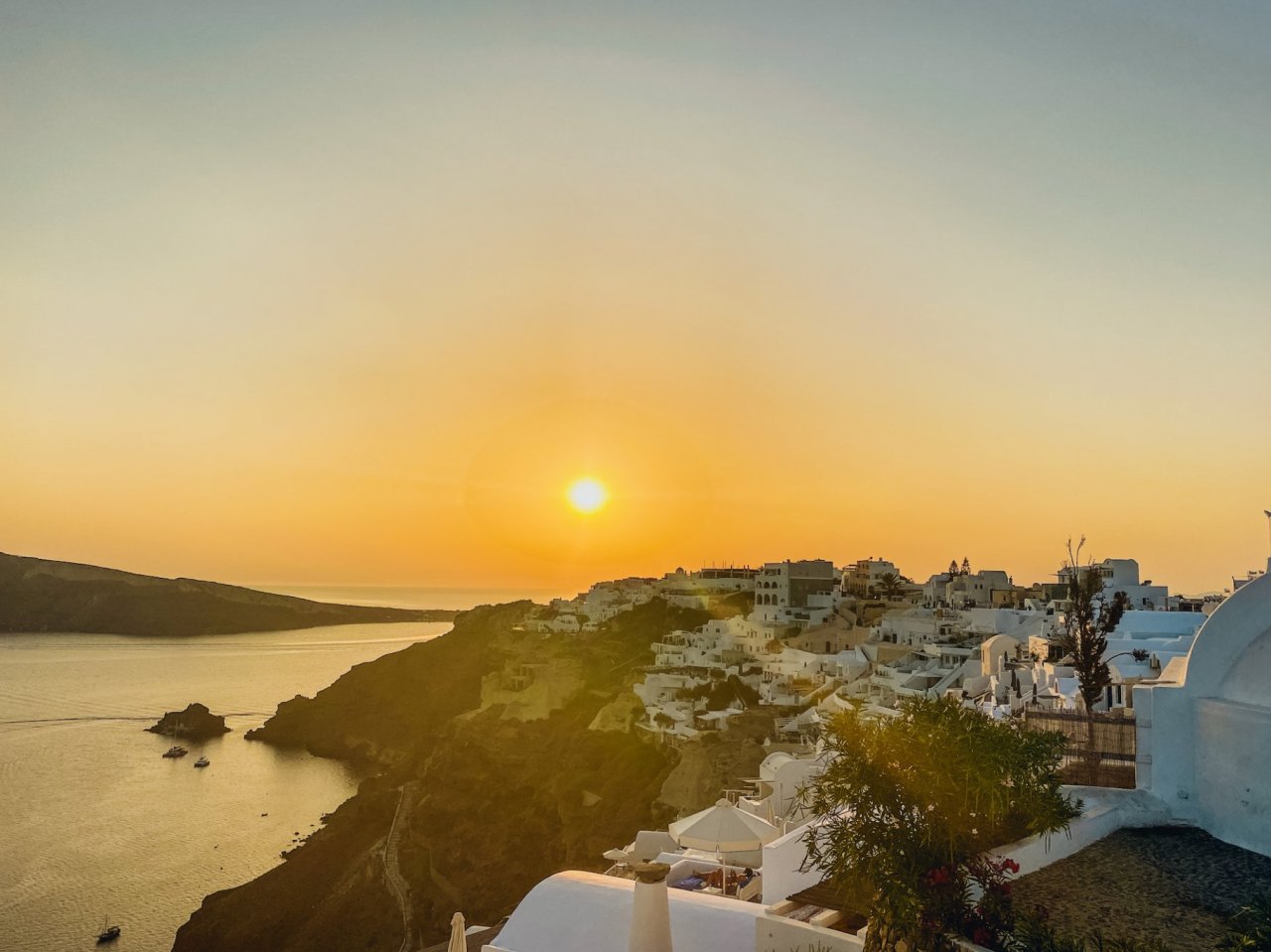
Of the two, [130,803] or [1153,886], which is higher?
[1153,886]

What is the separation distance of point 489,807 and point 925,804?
41.8 meters

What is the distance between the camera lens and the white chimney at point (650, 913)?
335 inches

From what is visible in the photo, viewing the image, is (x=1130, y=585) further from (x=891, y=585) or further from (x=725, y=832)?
(x=725, y=832)

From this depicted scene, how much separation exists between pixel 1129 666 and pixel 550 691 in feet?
132

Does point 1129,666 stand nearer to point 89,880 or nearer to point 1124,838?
point 1124,838

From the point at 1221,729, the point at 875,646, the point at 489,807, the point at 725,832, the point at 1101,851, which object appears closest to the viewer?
the point at 1101,851

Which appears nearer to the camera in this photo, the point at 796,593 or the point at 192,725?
the point at 796,593

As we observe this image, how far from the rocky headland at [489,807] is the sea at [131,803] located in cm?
383

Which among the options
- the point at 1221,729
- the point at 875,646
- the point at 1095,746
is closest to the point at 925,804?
the point at 1221,729

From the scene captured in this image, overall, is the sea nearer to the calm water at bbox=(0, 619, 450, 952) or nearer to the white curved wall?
the calm water at bbox=(0, 619, 450, 952)

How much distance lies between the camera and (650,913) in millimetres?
8523

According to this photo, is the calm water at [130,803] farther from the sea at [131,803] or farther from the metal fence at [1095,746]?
the metal fence at [1095,746]

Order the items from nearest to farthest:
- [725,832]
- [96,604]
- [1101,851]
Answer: [1101,851]
[725,832]
[96,604]

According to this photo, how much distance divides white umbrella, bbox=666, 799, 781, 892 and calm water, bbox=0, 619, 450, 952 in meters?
30.8
